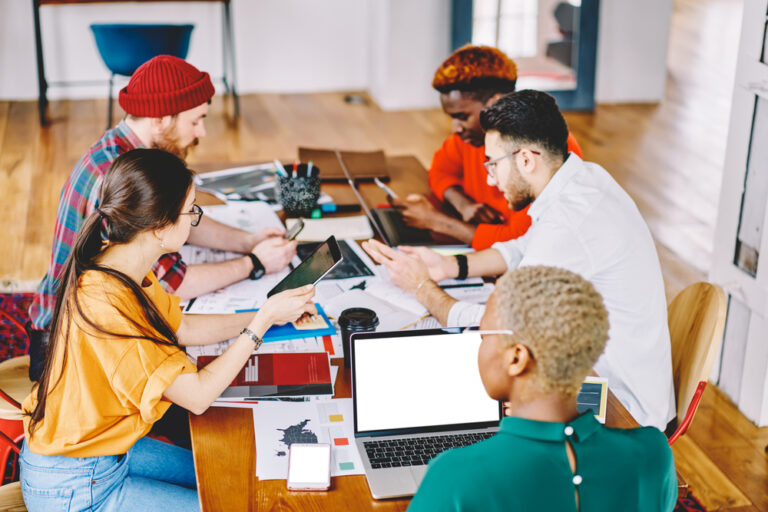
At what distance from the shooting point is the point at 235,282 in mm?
2357

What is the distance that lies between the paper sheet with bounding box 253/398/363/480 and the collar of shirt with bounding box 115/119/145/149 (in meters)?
1.00

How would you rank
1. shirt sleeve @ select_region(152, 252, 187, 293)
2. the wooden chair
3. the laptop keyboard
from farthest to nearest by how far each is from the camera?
1. shirt sleeve @ select_region(152, 252, 187, 293)
2. the wooden chair
3. the laptop keyboard

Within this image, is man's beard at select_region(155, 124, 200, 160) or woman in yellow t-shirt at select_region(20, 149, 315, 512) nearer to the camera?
woman in yellow t-shirt at select_region(20, 149, 315, 512)

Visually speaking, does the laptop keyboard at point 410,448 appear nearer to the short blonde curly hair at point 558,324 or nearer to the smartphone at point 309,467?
the smartphone at point 309,467

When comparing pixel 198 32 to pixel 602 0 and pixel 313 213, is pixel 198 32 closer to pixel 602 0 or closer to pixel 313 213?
pixel 602 0

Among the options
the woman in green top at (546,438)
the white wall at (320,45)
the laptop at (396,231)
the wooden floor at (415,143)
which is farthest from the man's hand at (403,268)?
the white wall at (320,45)

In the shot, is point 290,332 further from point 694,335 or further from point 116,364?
point 694,335

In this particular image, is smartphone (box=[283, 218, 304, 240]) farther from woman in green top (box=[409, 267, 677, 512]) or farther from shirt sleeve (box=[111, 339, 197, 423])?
woman in green top (box=[409, 267, 677, 512])

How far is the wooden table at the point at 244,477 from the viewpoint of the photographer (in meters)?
1.49

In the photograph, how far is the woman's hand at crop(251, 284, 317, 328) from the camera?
1876 millimetres

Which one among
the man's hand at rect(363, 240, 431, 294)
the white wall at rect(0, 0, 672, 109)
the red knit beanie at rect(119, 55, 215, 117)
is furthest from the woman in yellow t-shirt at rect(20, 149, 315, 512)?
the white wall at rect(0, 0, 672, 109)

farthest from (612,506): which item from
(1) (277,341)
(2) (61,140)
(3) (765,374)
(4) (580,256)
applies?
(2) (61,140)

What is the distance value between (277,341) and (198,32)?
506 centimetres

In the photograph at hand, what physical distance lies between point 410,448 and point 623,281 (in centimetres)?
69
